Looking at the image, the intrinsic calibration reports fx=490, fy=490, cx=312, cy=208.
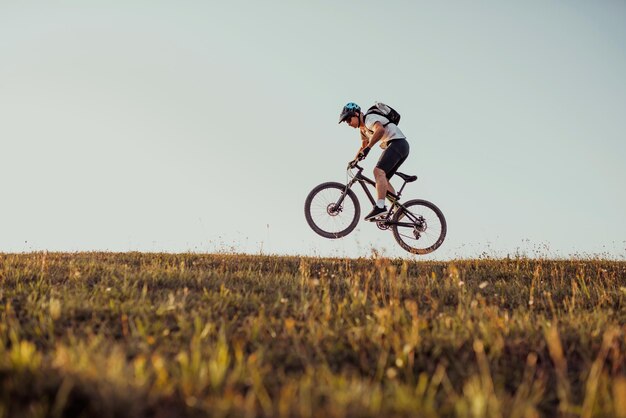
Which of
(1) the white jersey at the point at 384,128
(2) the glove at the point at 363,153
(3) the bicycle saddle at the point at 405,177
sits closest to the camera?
(1) the white jersey at the point at 384,128

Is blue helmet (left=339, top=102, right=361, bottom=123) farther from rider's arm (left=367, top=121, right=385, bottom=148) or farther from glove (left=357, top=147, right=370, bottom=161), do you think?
glove (left=357, top=147, right=370, bottom=161)

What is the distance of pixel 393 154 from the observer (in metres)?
10.8

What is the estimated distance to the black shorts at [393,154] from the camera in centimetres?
1077

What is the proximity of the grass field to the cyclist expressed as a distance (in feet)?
13.3

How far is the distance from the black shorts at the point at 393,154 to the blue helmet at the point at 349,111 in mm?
1042

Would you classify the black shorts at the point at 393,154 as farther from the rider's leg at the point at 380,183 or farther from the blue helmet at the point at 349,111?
the blue helmet at the point at 349,111

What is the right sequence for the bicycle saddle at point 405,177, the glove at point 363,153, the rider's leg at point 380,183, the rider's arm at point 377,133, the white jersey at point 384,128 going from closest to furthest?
1. the rider's arm at point 377,133
2. the white jersey at point 384,128
3. the rider's leg at point 380,183
4. the glove at point 363,153
5. the bicycle saddle at point 405,177

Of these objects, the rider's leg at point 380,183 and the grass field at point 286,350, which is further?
the rider's leg at point 380,183

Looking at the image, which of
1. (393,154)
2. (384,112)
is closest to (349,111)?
(384,112)

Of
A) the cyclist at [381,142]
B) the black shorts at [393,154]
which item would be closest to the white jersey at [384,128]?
the cyclist at [381,142]

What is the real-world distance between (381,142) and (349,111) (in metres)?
0.99

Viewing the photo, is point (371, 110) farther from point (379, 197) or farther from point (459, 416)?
point (459, 416)

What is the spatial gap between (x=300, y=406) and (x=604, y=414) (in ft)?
5.40

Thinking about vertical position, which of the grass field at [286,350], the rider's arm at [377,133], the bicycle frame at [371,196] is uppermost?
the rider's arm at [377,133]
